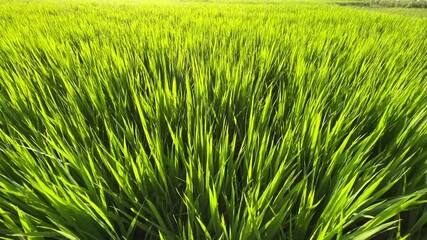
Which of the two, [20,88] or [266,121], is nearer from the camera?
[266,121]

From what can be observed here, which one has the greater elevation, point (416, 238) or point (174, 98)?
point (174, 98)

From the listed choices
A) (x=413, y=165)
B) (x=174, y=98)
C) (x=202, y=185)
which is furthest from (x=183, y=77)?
(x=413, y=165)

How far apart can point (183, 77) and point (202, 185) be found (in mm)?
672

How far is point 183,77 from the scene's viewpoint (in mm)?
1106

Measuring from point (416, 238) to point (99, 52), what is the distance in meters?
1.33

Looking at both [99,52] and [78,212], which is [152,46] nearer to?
[99,52]

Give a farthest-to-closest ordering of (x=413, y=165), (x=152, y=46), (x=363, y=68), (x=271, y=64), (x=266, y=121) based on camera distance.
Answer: (x=152, y=46)
(x=271, y=64)
(x=363, y=68)
(x=266, y=121)
(x=413, y=165)

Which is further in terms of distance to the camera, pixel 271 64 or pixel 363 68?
pixel 271 64

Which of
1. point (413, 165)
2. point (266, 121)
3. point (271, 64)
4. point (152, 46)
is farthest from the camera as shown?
point (152, 46)

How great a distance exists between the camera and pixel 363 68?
1.07 m

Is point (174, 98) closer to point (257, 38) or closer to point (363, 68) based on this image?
point (363, 68)

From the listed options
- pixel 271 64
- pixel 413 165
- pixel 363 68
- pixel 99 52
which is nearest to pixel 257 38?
pixel 271 64

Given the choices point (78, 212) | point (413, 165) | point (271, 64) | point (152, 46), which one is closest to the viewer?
point (78, 212)

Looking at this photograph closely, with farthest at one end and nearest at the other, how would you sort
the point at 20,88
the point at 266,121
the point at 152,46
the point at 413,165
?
the point at 152,46 → the point at 20,88 → the point at 266,121 → the point at 413,165
